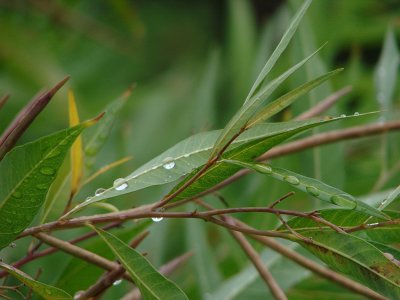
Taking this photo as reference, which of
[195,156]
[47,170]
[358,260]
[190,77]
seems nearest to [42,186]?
[47,170]

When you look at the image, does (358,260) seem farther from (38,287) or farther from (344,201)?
(38,287)

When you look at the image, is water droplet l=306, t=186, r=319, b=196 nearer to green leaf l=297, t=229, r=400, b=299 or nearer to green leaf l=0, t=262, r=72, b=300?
green leaf l=297, t=229, r=400, b=299

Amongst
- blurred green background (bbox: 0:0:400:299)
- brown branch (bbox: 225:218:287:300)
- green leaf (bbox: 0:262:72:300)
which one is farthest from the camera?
blurred green background (bbox: 0:0:400:299)

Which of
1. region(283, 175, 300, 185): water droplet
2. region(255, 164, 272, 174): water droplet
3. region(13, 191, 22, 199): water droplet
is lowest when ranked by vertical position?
region(283, 175, 300, 185): water droplet

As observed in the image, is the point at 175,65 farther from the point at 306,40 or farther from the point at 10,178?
the point at 10,178

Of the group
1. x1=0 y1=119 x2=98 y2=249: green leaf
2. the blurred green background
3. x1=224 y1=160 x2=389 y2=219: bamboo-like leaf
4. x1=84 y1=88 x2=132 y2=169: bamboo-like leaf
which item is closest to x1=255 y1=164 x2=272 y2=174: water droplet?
x1=224 y1=160 x2=389 y2=219: bamboo-like leaf

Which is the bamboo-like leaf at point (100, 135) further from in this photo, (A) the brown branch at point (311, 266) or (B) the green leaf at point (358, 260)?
(B) the green leaf at point (358, 260)

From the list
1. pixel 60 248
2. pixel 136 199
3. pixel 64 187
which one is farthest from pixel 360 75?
pixel 60 248
